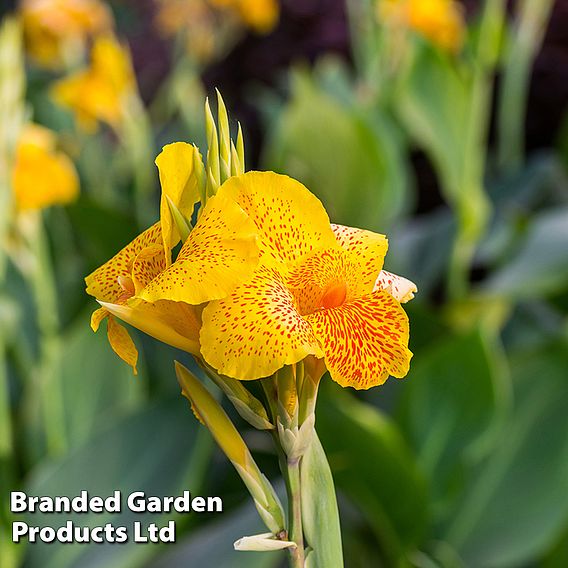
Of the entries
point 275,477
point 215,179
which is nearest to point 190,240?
point 215,179

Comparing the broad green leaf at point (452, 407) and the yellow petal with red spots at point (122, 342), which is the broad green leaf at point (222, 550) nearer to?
the broad green leaf at point (452, 407)

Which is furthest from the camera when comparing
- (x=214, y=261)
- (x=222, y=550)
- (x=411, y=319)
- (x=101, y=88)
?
(x=101, y=88)

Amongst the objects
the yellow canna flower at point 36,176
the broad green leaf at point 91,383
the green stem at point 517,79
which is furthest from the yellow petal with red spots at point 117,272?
the green stem at point 517,79

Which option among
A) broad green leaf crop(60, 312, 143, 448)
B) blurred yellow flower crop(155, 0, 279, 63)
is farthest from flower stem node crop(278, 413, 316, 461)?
blurred yellow flower crop(155, 0, 279, 63)

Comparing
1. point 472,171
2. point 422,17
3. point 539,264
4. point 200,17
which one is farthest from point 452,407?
point 200,17

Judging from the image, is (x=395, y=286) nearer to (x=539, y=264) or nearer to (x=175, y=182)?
(x=175, y=182)

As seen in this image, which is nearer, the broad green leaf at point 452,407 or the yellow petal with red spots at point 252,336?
the yellow petal with red spots at point 252,336

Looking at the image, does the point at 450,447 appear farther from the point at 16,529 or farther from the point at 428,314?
the point at 16,529
